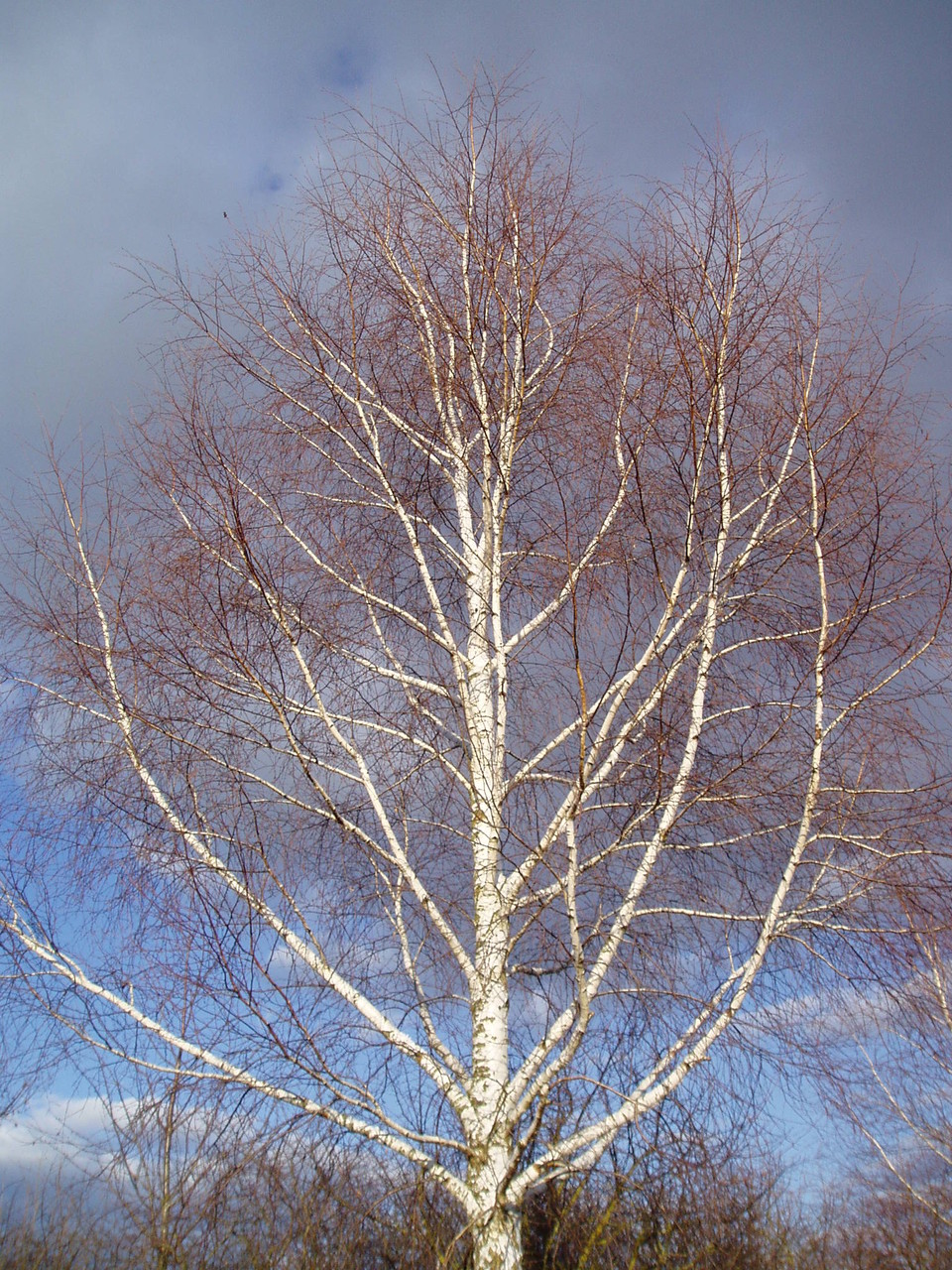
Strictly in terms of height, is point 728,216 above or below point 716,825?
above

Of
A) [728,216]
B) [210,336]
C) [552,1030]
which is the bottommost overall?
[552,1030]

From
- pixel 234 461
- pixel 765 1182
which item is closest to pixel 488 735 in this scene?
pixel 234 461

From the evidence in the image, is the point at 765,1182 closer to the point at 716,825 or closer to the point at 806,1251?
the point at 716,825

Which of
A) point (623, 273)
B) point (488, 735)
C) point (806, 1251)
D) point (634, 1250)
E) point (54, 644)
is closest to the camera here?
point (634, 1250)

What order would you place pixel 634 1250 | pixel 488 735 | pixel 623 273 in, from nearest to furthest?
pixel 634 1250 → pixel 488 735 → pixel 623 273

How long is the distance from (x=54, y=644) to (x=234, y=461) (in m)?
1.37

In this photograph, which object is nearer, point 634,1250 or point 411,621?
point 634,1250

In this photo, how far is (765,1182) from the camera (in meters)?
5.05

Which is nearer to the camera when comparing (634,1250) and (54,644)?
(634,1250)

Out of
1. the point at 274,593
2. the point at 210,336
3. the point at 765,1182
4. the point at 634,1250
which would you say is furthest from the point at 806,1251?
the point at 210,336

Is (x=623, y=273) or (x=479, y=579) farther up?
(x=623, y=273)

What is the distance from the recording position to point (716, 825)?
423 cm

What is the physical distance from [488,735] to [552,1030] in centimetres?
134

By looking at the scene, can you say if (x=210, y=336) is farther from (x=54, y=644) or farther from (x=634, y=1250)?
(x=634, y=1250)
